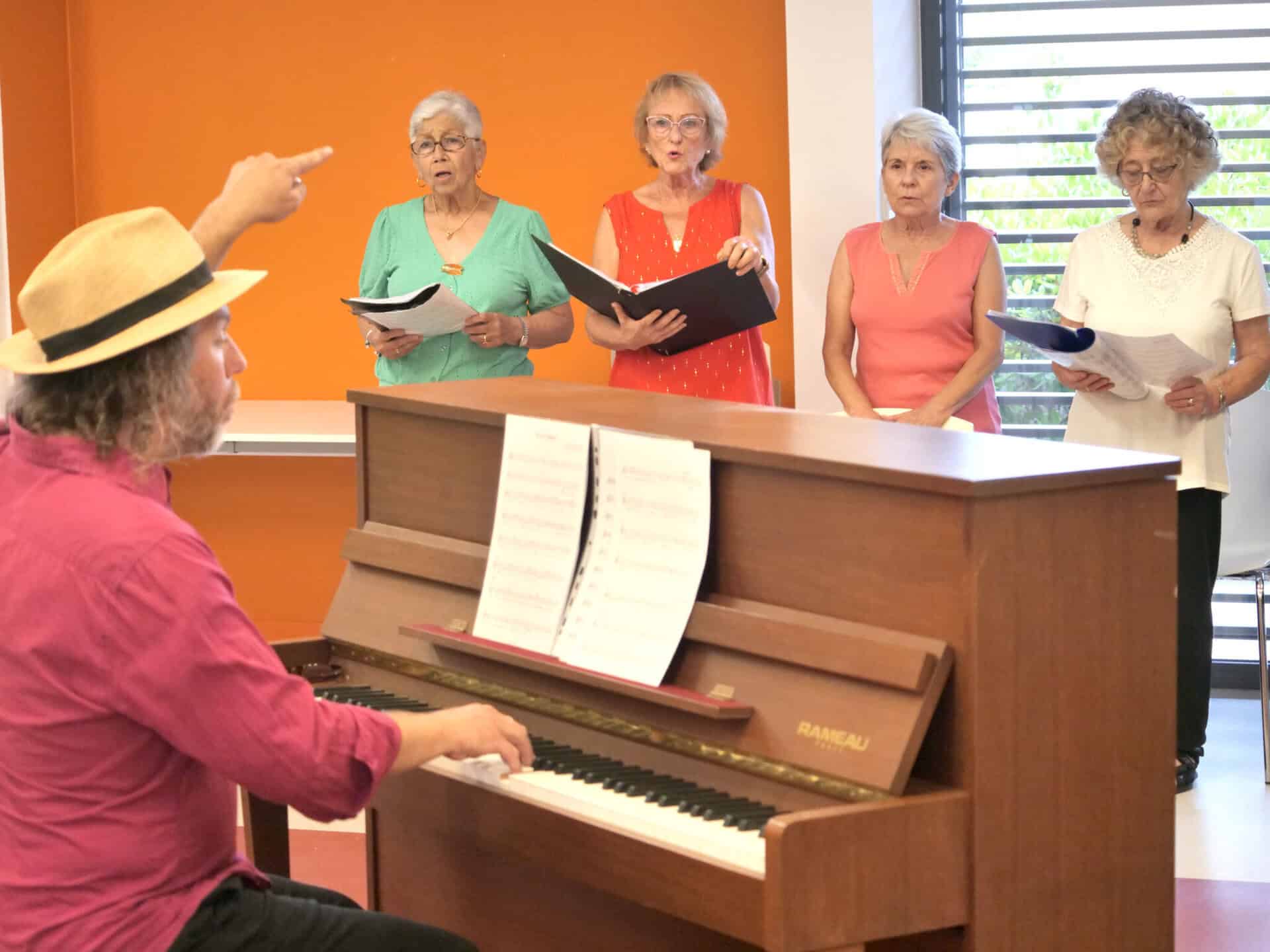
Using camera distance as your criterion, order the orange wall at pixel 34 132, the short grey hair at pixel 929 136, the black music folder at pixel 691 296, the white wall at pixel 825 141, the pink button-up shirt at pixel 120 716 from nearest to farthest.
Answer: the pink button-up shirt at pixel 120 716 < the black music folder at pixel 691 296 < the short grey hair at pixel 929 136 < the white wall at pixel 825 141 < the orange wall at pixel 34 132

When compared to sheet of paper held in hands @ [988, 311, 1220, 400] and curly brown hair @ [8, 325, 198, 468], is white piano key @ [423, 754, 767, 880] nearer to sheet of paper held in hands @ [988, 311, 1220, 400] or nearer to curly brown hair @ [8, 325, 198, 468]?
curly brown hair @ [8, 325, 198, 468]

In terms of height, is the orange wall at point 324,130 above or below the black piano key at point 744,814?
above

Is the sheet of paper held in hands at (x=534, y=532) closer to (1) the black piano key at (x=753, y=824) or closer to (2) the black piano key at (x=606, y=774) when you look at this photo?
(2) the black piano key at (x=606, y=774)

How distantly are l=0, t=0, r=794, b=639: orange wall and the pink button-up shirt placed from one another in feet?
9.83

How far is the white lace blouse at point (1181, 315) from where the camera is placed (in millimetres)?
3768

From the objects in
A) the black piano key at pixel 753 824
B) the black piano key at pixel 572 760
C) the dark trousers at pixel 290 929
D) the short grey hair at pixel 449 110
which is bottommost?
the dark trousers at pixel 290 929

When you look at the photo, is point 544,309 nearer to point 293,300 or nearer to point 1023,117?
point 293,300

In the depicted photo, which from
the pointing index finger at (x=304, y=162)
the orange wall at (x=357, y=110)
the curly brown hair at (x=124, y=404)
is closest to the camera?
the curly brown hair at (x=124, y=404)

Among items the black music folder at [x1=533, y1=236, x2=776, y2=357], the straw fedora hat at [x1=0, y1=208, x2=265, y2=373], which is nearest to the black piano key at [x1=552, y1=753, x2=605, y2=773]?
the straw fedora hat at [x1=0, y1=208, x2=265, y2=373]

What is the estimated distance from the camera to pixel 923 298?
3885mm

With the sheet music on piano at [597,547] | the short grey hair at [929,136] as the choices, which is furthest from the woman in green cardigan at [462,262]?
the sheet music on piano at [597,547]

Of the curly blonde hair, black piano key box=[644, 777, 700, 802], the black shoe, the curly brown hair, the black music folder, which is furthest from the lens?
the black shoe

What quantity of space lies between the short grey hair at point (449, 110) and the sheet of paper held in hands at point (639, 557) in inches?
65.9

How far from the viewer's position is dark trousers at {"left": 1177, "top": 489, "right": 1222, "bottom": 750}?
Answer: 12.6 ft
